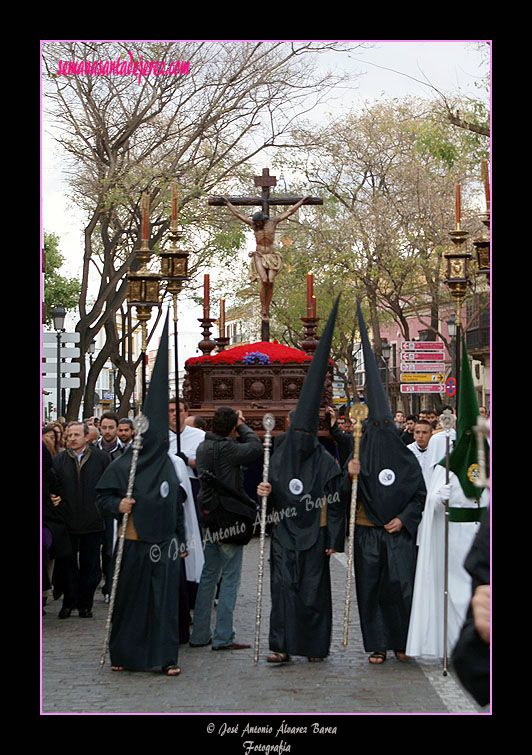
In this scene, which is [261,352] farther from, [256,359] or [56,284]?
[56,284]

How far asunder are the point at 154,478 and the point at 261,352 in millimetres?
10122

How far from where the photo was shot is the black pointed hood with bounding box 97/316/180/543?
332 inches

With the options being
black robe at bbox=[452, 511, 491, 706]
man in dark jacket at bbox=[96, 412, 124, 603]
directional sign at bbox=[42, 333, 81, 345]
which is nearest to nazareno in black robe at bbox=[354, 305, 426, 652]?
man in dark jacket at bbox=[96, 412, 124, 603]

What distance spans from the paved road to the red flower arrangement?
28.7 ft

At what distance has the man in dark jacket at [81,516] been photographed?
11242 millimetres

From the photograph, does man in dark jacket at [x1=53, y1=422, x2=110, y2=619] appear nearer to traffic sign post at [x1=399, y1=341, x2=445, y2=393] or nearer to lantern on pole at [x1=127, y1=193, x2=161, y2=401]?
lantern on pole at [x1=127, y1=193, x2=161, y2=401]

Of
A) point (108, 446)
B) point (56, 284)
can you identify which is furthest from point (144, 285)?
point (56, 284)

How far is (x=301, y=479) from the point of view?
8984mm

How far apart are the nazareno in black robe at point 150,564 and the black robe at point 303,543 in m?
0.89

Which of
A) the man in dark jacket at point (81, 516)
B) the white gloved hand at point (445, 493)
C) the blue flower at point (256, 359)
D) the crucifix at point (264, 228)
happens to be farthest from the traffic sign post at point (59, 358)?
the white gloved hand at point (445, 493)

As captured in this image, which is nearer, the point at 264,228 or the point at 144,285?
the point at 144,285

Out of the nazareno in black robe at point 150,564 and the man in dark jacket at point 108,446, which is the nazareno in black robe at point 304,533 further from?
the man in dark jacket at point 108,446

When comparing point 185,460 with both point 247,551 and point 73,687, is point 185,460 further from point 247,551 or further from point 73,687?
point 247,551

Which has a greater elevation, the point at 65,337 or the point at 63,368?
the point at 65,337
